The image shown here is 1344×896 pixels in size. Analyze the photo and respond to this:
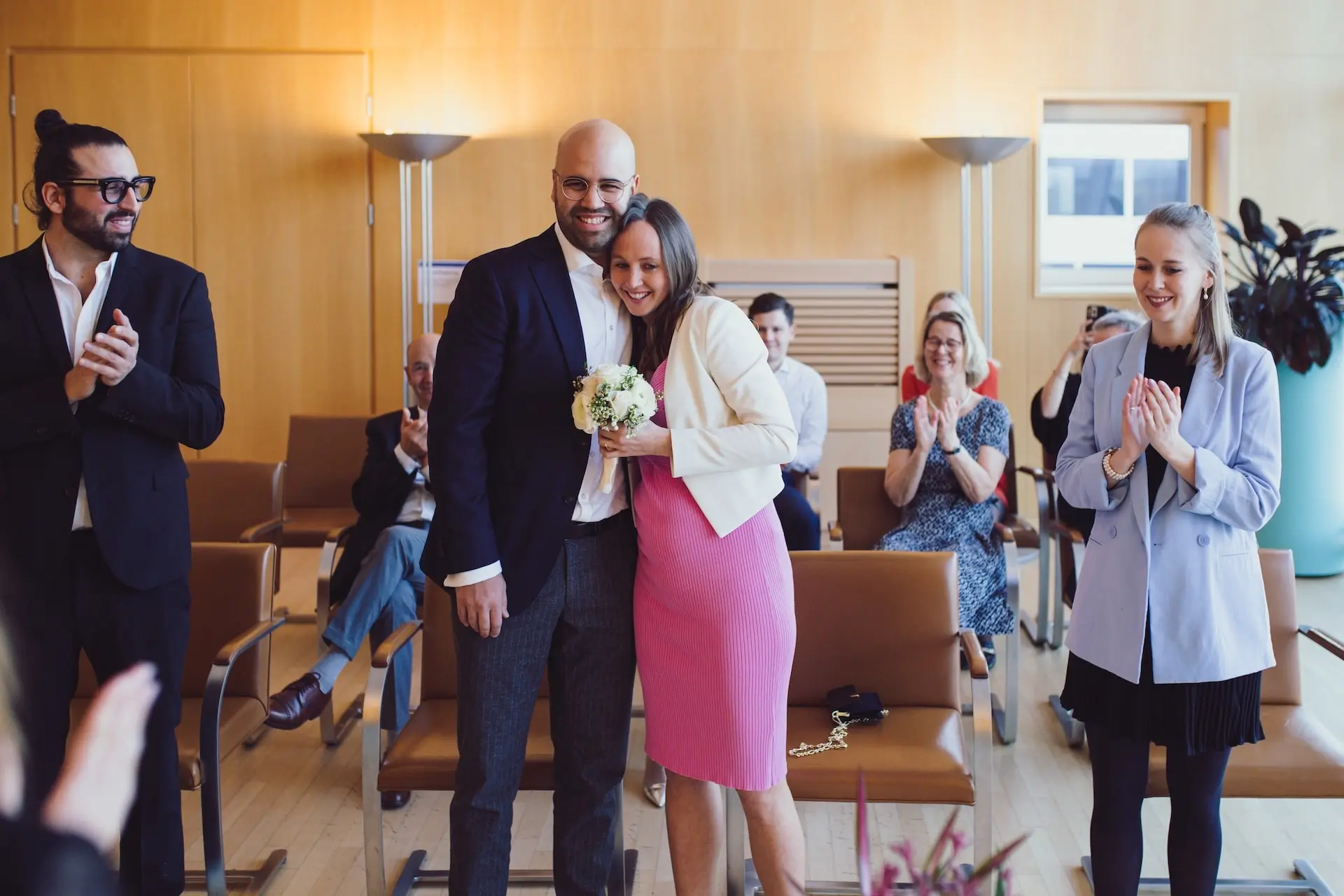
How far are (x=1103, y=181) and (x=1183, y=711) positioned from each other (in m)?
5.51

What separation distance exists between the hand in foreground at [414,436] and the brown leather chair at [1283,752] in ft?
7.81

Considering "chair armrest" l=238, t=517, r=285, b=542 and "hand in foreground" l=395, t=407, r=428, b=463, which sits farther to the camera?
"chair armrest" l=238, t=517, r=285, b=542

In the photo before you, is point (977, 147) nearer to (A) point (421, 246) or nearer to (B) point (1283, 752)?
(A) point (421, 246)

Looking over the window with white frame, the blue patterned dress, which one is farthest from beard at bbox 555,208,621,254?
the window with white frame

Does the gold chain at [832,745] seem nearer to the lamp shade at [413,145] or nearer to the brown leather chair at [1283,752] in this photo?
the brown leather chair at [1283,752]

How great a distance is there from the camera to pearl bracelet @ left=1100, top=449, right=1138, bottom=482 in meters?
2.38

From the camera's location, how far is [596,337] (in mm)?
2348

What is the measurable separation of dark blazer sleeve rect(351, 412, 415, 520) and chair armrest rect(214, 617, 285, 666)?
1094 mm

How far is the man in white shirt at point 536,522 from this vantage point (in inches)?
88.3

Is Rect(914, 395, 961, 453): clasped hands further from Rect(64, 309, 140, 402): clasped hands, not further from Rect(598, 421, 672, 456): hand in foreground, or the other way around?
Rect(64, 309, 140, 402): clasped hands

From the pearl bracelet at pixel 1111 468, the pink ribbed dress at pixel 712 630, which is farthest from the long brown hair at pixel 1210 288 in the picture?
the pink ribbed dress at pixel 712 630

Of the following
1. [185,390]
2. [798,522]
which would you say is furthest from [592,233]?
[798,522]

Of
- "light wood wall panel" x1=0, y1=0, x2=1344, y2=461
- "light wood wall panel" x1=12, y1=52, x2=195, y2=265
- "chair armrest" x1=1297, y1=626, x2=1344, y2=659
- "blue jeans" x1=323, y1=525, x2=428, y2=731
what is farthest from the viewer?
"light wood wall panel" x1=12, y1=52, x2=195, y2=265

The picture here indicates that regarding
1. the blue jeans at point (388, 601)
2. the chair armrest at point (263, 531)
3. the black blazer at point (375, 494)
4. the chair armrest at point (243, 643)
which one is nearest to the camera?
the chair armrest at point (243, 643)
